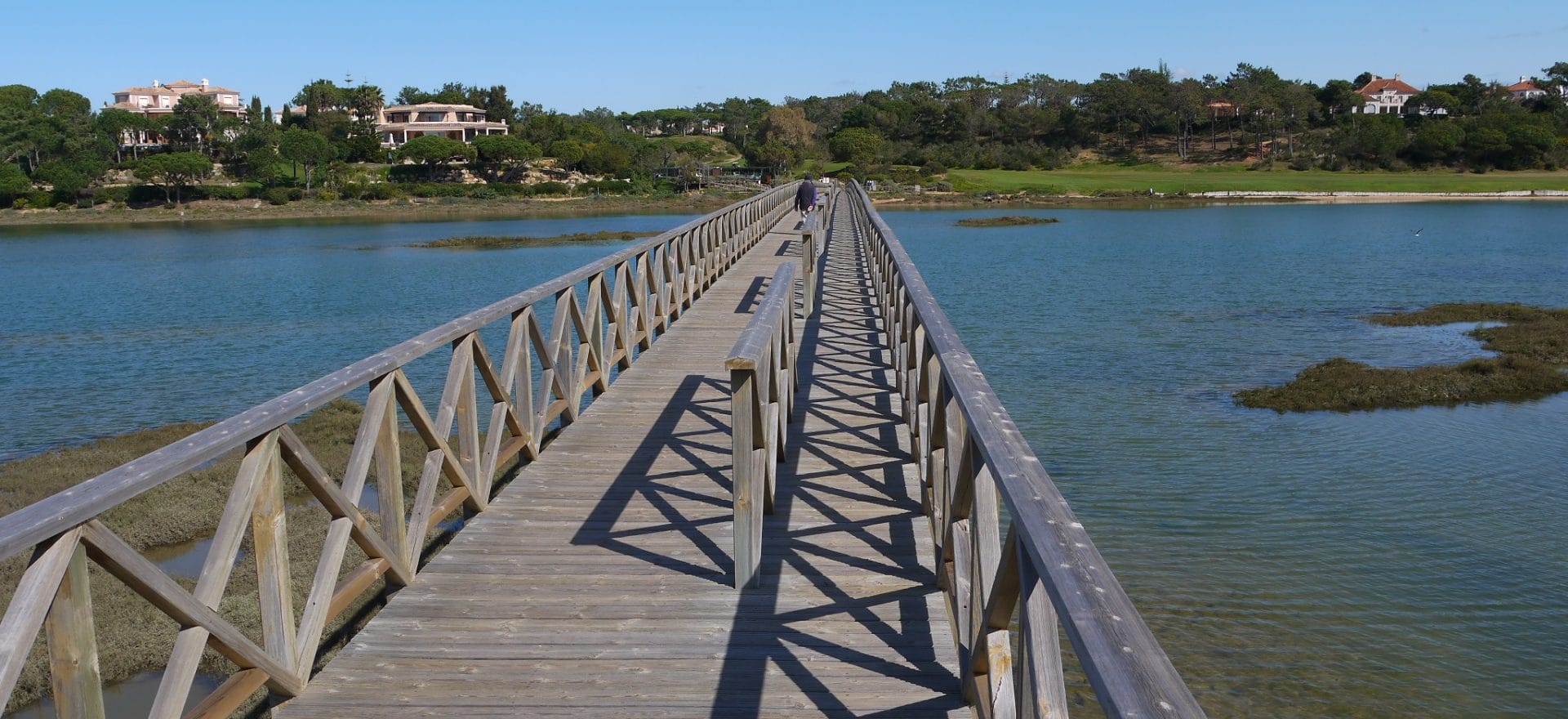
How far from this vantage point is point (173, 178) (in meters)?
86.4

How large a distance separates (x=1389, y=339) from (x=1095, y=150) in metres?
96.7

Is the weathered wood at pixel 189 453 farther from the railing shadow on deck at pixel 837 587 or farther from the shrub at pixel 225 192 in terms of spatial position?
the shrub at pixel 225 192

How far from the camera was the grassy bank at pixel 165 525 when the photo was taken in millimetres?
8258

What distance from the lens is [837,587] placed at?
500cm

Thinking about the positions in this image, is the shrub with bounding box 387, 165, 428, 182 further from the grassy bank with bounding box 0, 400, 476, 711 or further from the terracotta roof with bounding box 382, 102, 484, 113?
the grassy bank with bounding box 0, 400, 476, 711

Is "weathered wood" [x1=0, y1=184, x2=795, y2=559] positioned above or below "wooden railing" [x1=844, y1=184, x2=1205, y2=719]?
above

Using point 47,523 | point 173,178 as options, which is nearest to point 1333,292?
point 47,523

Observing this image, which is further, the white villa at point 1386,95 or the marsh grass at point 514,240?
the white villa at point 1386,95

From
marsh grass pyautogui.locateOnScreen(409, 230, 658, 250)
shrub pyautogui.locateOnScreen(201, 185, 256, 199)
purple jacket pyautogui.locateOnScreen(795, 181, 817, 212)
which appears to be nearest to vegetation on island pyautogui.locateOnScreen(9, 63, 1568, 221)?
shrub pyautogui.locateOnScreen(201, 185, 256, 199)

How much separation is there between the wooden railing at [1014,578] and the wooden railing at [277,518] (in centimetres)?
227

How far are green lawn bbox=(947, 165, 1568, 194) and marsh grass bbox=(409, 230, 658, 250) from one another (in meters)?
41.8

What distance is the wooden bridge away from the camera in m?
2.95

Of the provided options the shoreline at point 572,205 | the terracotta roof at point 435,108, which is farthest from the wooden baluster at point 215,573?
the terracotta roof at point 435,108

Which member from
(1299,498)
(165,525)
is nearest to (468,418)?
(165,525)
